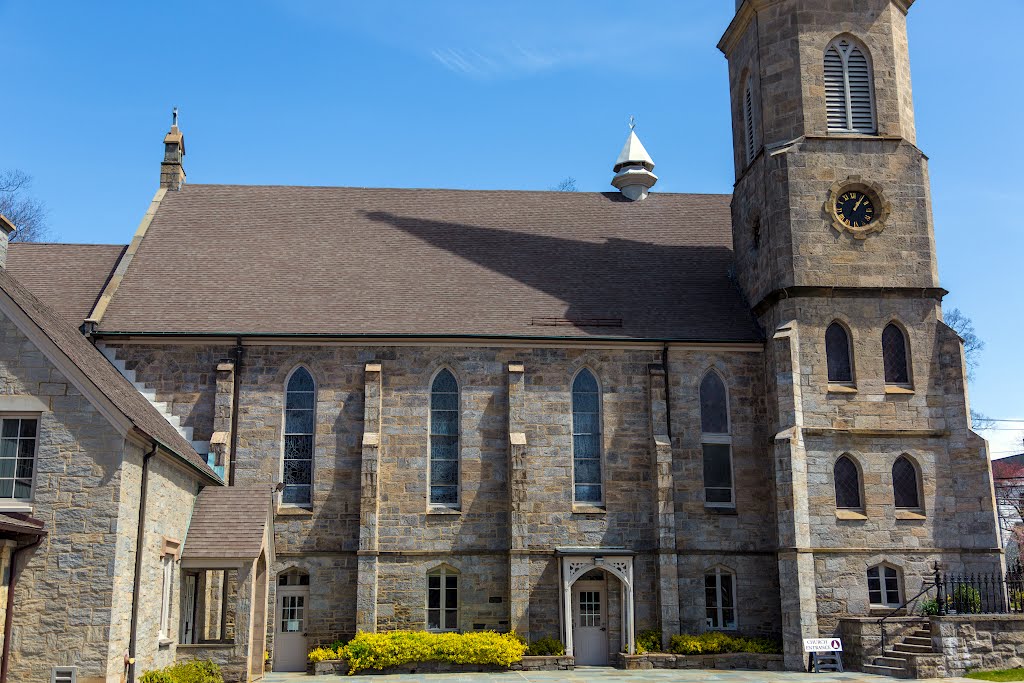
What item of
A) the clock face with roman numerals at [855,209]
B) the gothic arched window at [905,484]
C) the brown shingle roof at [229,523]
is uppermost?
the clock face with roman numerals at [855,209]

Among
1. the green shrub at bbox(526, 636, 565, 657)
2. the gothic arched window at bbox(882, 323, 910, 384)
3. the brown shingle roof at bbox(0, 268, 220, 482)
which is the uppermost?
the gothic arched window at bbox(882, 323, 910, 384)

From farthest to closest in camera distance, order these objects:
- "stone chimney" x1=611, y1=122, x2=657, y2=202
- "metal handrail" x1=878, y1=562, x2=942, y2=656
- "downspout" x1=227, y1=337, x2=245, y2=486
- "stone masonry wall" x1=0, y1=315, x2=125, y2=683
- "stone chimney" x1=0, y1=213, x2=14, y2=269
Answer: "stone chimney" x1=611, y1=122, x2=657, y2=202
"downspout" x1=227, y1=337, x2=245, y2=486
"metal handrail" x1=878, y1=562, x2=942, y2=656
"stone chimney" x1=0, y1=213, x2=14, y2=269
"stone masonry wall" x1=0, y1=315, x2=125, y2=683

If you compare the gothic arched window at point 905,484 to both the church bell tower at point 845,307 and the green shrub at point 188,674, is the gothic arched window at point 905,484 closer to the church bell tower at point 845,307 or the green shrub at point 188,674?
the church bell tower at point 845,307

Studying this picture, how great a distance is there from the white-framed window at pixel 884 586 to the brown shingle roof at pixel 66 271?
21661mm

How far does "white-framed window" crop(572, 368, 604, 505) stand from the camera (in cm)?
2755

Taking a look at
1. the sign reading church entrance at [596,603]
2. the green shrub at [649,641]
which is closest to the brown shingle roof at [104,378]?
the sign reading church entrance at [596,603]

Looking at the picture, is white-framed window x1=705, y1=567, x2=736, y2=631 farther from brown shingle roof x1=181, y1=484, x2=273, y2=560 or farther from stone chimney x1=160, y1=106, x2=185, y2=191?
stone chimney x1=160, y1=106, x2=185, y2=191

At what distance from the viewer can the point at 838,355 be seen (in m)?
27.3

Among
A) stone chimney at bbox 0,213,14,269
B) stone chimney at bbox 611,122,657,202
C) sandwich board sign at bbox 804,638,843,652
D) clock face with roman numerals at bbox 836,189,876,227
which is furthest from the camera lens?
stone chimney at bbox 611,122,657,202

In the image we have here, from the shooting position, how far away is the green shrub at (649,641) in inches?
1019

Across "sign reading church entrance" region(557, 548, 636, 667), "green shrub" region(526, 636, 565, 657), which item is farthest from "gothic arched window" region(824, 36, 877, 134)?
"green shrub" region(526, 636, 565, 657)

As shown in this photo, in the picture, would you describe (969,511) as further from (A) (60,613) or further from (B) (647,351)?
(A) (60,613)

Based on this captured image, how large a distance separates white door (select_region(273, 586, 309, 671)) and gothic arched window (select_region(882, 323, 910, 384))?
1629 centimetres

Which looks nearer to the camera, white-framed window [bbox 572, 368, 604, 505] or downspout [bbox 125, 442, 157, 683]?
downspout [bbox 125, 442, 157, 683]
